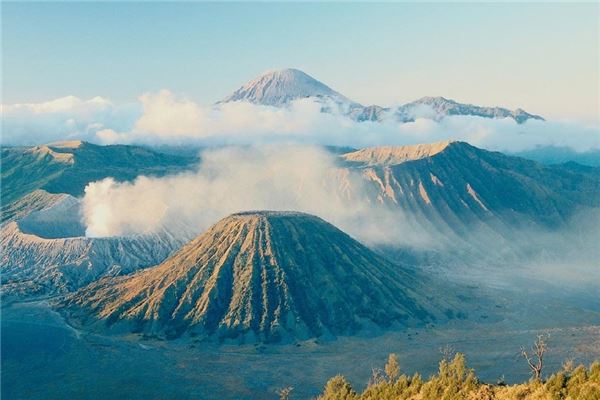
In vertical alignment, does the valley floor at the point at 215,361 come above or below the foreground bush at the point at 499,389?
below

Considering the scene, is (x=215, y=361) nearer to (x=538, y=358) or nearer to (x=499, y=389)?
(x=538, y=358)

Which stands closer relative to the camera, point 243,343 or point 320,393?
point 320,393

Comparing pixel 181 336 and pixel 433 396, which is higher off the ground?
pixel 433 396

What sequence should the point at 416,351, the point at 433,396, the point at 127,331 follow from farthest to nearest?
the point at 127,331
the point at 416,351
the point at 433,396

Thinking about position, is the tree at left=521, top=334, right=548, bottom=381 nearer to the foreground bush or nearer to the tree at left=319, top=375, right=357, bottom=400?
the foreground bush

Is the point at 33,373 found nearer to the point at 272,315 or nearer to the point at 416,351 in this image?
the point at 272,315

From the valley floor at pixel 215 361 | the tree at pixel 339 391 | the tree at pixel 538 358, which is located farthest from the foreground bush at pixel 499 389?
the valley floor at pixel 215 361

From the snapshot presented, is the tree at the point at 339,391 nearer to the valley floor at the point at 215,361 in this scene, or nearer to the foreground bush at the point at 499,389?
the foreground bush at the point at 499,389

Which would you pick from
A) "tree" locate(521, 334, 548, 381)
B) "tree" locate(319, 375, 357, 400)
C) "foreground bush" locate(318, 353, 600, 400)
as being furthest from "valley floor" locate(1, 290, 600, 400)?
"foreground bush" locate(318, 353, 600, 400)

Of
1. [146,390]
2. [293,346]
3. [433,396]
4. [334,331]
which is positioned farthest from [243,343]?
[433,396]
